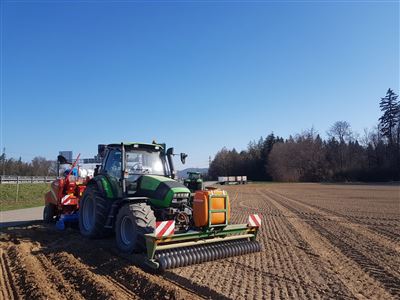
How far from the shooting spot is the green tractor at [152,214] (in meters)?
6.99

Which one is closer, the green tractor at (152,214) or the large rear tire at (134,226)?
the green tractor at (152,214)

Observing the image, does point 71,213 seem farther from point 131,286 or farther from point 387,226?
point 387,226

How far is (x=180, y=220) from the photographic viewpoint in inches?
310

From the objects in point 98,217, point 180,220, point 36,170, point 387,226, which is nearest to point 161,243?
point 180,220

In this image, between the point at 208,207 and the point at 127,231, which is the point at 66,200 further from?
the point at 208,207

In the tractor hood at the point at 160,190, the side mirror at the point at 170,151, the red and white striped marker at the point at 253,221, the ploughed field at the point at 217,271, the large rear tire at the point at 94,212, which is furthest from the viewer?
the side mirror at the point at 170,151

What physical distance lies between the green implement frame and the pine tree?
254 ft

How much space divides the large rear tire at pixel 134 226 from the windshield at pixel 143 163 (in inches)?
48.1

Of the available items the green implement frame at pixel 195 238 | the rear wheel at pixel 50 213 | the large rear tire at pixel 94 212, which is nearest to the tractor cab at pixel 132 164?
the large rear tire at pixel 94 212

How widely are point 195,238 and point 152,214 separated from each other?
96cm

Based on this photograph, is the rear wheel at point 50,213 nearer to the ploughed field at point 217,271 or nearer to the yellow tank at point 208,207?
the ploughed field at point 217,271

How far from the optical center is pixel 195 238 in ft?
24.3

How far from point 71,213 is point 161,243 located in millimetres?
5976

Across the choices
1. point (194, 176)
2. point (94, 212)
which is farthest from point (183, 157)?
point (194, 176)
